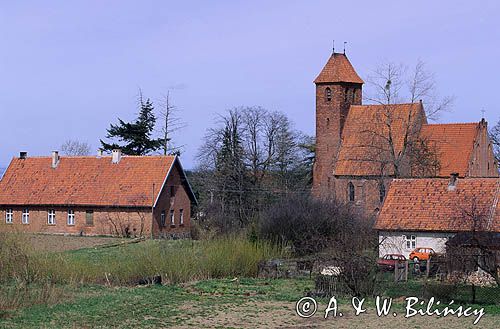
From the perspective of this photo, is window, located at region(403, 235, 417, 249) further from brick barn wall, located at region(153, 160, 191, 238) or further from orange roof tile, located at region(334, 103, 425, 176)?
brick barn wall, located at region(153, 160, 191, 238)

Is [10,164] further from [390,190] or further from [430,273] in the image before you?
[430,273]

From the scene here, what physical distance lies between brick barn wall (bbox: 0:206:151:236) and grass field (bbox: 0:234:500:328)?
24305mm

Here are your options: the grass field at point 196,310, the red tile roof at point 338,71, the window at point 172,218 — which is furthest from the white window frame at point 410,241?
the red tile roof at point 338,71

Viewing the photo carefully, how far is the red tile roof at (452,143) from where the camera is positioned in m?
58.0

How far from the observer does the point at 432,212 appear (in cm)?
4066

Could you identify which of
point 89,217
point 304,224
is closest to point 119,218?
point 89,217

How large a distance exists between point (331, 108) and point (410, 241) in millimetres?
24309

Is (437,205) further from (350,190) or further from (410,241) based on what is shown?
(350,190)

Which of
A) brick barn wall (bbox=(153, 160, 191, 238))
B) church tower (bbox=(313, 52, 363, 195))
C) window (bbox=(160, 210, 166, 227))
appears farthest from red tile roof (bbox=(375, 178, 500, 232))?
church tower (bbox=(313, 52, 363, 195))

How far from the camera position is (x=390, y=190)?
142ft

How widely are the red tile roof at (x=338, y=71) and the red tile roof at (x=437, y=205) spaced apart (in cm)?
2151

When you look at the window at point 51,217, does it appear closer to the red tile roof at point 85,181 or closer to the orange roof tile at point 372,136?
the red tile roof at point 85,181

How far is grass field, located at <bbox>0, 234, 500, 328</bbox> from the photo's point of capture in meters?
20.0

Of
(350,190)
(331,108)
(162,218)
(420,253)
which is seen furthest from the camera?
(331,108)
